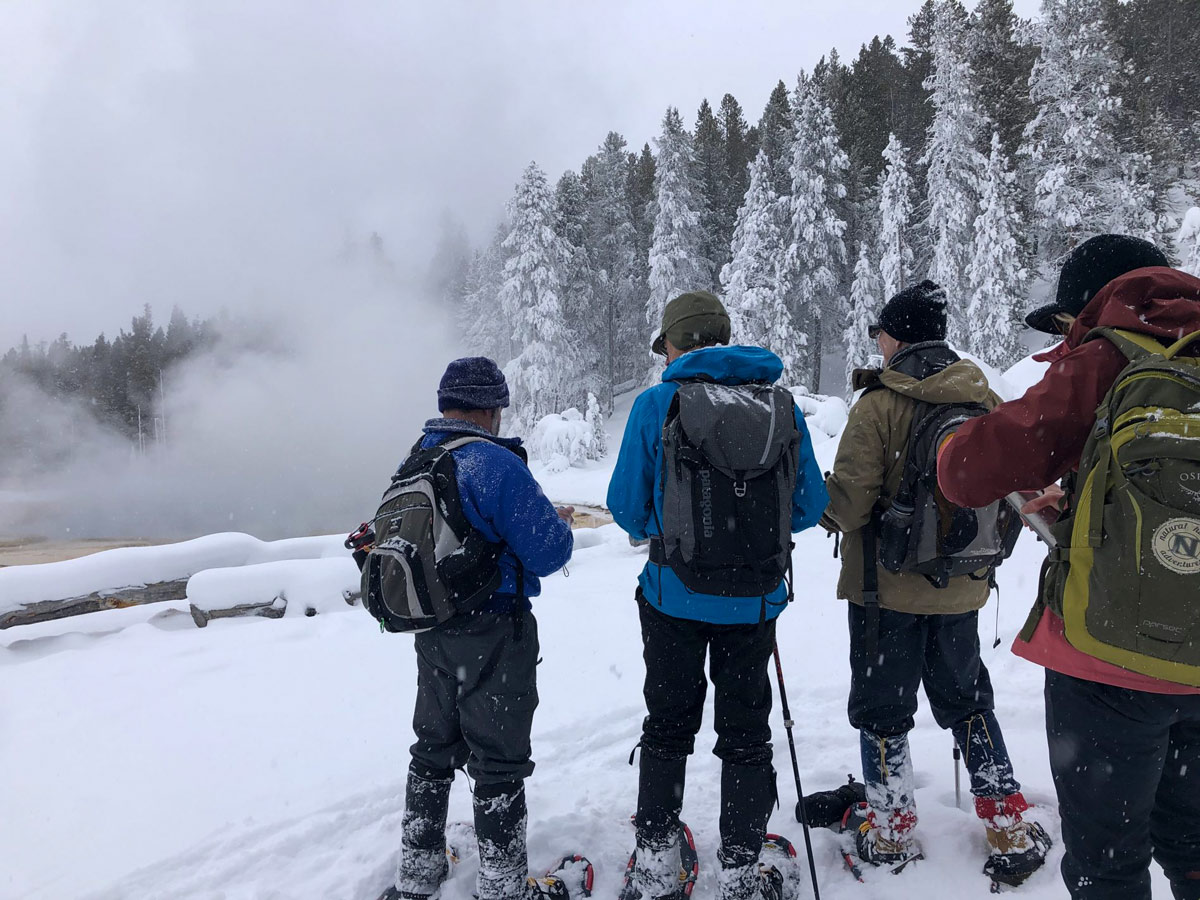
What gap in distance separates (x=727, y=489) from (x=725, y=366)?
497 millimetres

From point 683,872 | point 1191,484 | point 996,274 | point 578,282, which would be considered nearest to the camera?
point 1191,484

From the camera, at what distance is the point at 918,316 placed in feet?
9.04

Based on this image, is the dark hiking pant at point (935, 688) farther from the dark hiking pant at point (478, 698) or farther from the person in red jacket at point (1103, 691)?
the dark hiking pant at point (478, 698)

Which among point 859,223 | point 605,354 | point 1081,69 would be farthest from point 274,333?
point 1081,69

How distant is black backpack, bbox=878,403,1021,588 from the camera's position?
99.7 inches

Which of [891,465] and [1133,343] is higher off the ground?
[1133,343]

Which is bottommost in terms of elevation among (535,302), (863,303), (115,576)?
(115,576)

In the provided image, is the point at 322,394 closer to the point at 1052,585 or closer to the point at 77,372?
the point at 77,372

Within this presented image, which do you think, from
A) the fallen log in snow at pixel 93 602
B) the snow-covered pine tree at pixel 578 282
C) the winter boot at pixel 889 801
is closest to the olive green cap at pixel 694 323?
the winter boot at pixel 889 801

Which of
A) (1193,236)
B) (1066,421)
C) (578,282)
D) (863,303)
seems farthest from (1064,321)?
(578,282)

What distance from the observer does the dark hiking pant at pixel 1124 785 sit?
1618 mm

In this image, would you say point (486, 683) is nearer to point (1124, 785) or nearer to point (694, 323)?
point (694, 323)

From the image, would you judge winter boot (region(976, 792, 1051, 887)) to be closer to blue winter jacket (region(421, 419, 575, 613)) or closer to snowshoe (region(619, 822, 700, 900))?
snowshoe (region(619, 822, 700, 900))

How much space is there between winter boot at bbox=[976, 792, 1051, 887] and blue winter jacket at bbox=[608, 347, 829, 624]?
4.41ft
